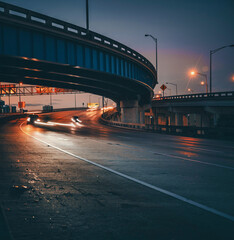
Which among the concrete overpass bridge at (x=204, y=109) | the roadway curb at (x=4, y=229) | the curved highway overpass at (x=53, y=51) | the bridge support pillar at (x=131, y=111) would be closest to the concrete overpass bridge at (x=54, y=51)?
the curved highway overpass at (x=53, y=51)

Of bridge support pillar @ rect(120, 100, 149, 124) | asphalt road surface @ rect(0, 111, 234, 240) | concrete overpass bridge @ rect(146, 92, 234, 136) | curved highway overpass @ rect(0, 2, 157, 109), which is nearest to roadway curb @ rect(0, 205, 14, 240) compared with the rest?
asphalt road surface @ rect(0, 111, 234, 240)

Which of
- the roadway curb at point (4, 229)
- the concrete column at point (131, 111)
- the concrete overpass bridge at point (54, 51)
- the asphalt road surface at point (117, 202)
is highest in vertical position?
the concrete overpass bridge at point (54, 51)

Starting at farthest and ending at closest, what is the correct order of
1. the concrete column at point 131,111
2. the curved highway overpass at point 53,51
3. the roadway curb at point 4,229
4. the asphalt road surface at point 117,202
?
the concrete column at point 131,111 → the curved highway overpass at point 53,51 → the asphalt road surface at point 117,202 → the roadway curb at point 4,229

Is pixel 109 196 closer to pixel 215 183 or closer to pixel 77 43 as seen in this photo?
pixel 215 183

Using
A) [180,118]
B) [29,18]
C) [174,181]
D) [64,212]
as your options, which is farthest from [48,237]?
[180,118]

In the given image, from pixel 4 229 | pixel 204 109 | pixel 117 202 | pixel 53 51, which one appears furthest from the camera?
pixel 204 109

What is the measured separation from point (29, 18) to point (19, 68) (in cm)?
703

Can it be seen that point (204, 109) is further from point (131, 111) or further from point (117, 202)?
point (117, 202)

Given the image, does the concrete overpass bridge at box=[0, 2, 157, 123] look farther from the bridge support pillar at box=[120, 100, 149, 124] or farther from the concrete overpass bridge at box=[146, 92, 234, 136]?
the bridge support pillar at box=[120, 100, 149, 124]

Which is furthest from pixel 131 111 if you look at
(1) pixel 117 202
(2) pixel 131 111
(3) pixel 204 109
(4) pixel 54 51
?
(1) pixel 117 202

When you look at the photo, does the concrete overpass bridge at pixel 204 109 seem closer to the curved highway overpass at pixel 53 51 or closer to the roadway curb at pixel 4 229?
the curved highway overpass at pixel 53 51

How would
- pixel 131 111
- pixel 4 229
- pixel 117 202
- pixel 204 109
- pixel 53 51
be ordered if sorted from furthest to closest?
pixel 131 111 → pixel 204 109 → pixel 53 51 → pixel 117 202 → pixel 4 229

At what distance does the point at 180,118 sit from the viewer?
5825cm

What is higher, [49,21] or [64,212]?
[49,21]
